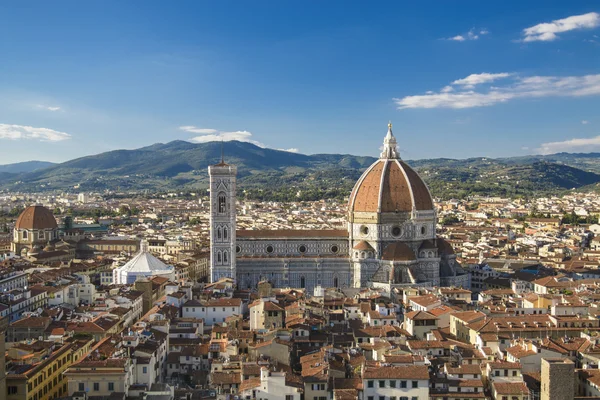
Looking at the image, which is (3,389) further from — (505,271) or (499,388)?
(505,271)

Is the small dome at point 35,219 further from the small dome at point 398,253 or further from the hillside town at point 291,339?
the small dome at point 398,253

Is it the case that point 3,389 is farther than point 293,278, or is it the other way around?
point 293,278

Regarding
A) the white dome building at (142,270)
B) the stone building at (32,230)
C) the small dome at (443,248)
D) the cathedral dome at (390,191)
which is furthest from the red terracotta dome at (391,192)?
the stone building at (32,230)

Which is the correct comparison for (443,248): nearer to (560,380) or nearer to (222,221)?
(222,221)

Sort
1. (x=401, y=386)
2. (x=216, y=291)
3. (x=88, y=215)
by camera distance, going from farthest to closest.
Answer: (x=88, y=215) < (x=216, y=291) < (x=401, y=386)

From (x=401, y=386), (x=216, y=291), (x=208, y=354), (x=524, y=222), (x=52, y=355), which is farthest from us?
(x=524, y=222)

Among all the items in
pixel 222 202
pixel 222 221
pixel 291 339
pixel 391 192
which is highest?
pixel 391 192

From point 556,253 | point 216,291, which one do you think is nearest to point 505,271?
point 556,253

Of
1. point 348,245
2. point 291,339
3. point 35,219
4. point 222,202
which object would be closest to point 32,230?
point 35,219
